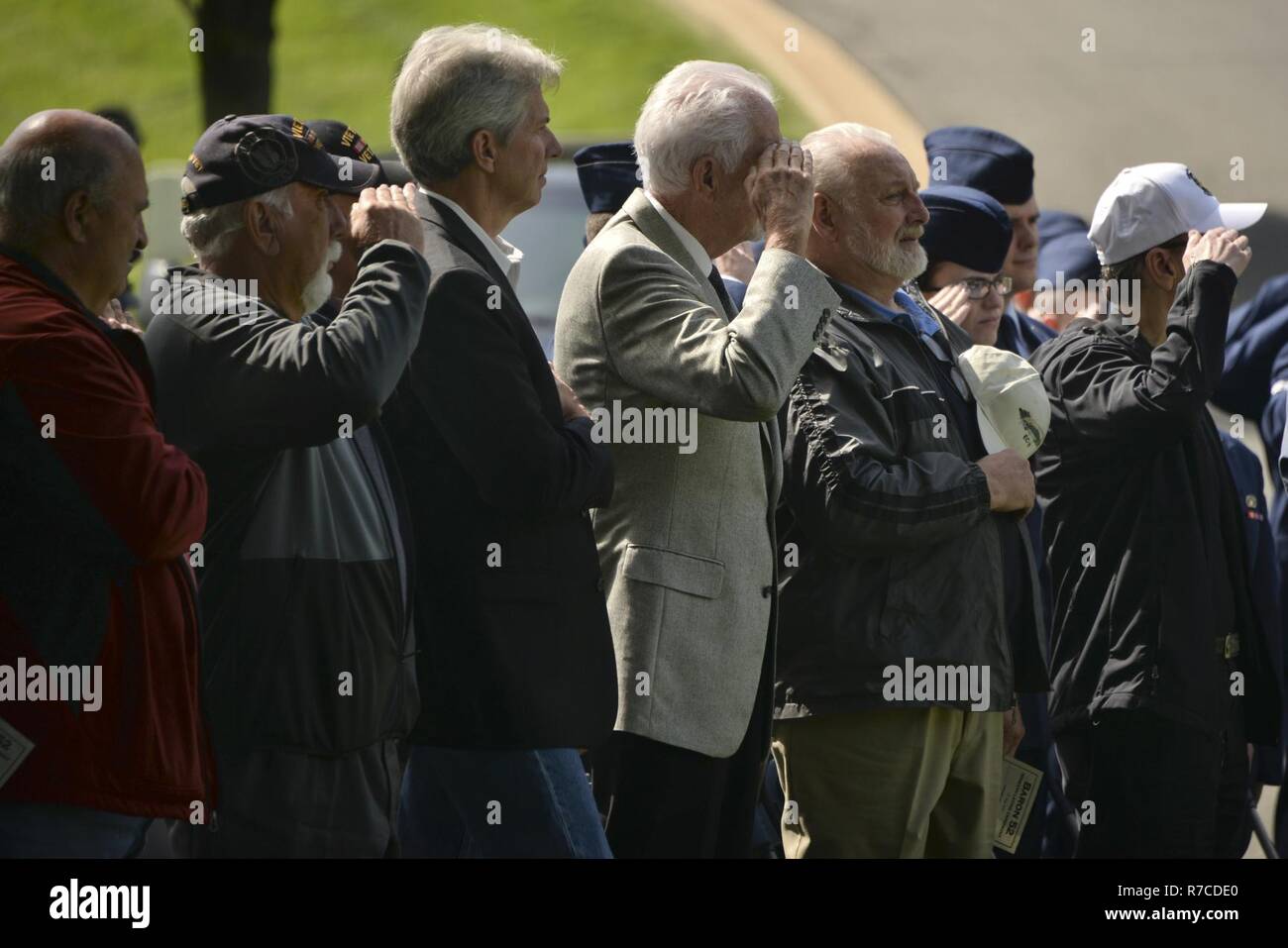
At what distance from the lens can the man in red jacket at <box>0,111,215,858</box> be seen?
9.46ft

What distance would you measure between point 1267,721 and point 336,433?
2493 mm

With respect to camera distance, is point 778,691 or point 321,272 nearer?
point 321,272

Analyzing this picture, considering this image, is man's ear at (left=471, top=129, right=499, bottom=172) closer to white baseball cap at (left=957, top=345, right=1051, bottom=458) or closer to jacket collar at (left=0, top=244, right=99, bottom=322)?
Result: jacket collar at (left=0, top=244, right=99, bottom=322)

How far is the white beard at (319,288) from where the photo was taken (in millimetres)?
3440

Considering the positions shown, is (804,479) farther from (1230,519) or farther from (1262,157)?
(1262,157)

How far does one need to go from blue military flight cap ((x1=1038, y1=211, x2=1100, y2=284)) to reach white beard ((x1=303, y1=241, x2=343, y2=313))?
336 cm

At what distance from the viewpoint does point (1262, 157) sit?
42.9 feet

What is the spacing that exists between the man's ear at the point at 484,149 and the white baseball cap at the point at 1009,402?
120 cm

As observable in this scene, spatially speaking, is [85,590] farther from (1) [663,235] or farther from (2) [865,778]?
(2) [865,778]

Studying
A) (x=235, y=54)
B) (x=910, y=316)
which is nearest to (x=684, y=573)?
(x=910, y=316)

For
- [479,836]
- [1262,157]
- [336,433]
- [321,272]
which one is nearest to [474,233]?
[321,272]

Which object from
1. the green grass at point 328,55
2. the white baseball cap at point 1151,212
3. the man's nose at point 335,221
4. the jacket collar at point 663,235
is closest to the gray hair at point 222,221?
the man's nose at point 335,221

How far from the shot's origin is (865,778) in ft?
12.7

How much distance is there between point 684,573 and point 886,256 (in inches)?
36.0
